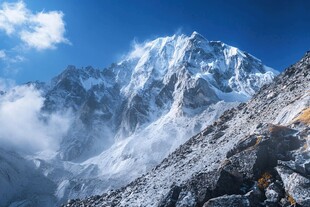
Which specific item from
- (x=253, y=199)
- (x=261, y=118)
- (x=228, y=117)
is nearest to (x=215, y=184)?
(x=253, y=199)

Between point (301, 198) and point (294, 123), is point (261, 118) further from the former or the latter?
point (301, 198)

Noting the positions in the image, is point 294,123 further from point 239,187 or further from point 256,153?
point 239,187

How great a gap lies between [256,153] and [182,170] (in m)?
17.8

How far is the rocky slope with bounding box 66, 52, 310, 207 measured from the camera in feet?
103

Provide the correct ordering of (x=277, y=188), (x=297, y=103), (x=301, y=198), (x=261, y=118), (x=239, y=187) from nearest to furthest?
(x=301, y=198)
(x=277, y=188)
(x=239, y=187)
(x=297, y=103)
(x=261, y=118)

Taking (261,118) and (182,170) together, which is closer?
(182,170)

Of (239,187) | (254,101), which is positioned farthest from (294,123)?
(254,101)

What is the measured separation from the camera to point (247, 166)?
35062mm

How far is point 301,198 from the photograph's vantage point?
2906cm

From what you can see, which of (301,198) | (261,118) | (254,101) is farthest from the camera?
(254,101)

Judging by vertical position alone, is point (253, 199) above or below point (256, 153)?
below

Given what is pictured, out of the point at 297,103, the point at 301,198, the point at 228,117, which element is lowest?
the point at 301,198

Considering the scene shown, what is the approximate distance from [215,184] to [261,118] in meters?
24.6

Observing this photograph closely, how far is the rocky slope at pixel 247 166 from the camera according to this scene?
103 feet
